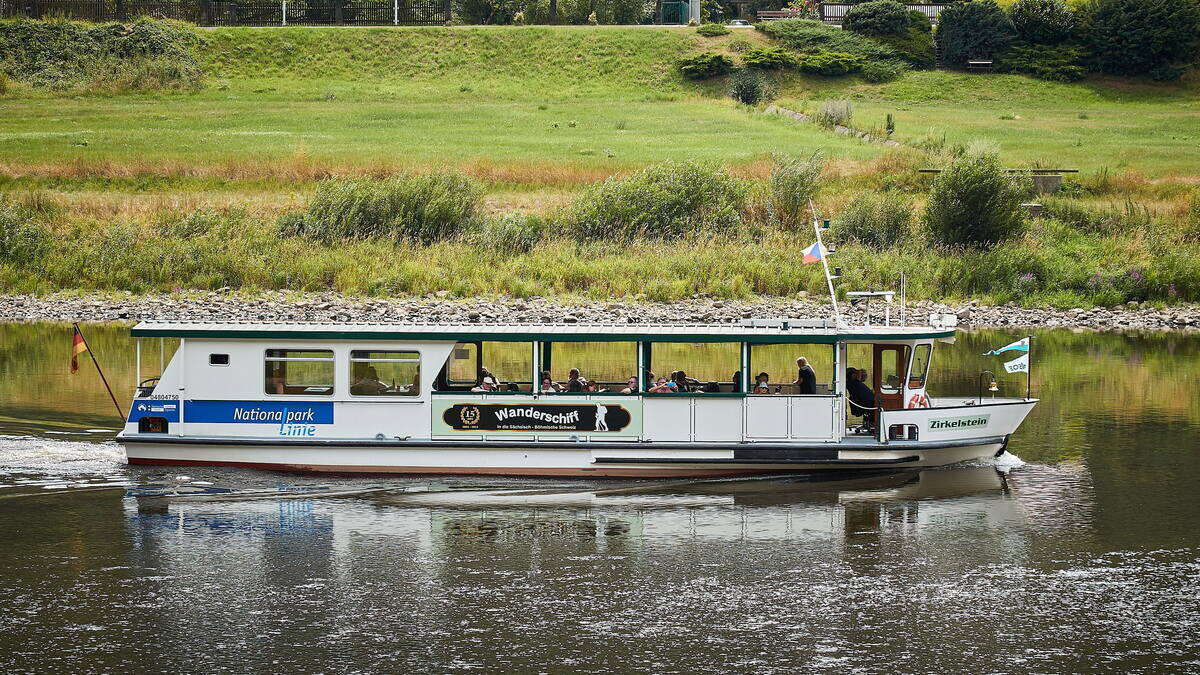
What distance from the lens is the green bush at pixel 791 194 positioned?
5597cm

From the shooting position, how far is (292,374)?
25.8 meters

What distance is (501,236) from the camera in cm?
5316

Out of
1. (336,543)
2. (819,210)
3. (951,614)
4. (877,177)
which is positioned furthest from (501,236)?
(951,614)

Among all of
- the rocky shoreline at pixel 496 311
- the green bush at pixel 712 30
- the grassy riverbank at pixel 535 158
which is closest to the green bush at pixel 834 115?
the grassy riverbank at pixel 535 158

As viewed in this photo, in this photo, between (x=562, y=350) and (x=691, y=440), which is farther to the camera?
(x=562, y=350)

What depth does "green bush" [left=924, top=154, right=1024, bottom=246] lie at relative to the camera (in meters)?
53.0

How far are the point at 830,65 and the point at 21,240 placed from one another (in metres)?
67.4

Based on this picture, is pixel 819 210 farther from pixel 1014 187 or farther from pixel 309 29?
pixel 309 29

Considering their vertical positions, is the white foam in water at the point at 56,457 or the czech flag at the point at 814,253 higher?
the czech flag at the point at 814,253

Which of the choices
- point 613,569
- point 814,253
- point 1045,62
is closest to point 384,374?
point 613,569

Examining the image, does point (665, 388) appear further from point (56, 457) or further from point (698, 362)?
point (56, 457)

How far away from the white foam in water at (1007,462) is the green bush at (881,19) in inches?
3558

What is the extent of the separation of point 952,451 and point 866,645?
31.7ft

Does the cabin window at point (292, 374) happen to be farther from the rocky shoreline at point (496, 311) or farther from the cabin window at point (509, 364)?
the rocky shoreline at point (496, 311)
